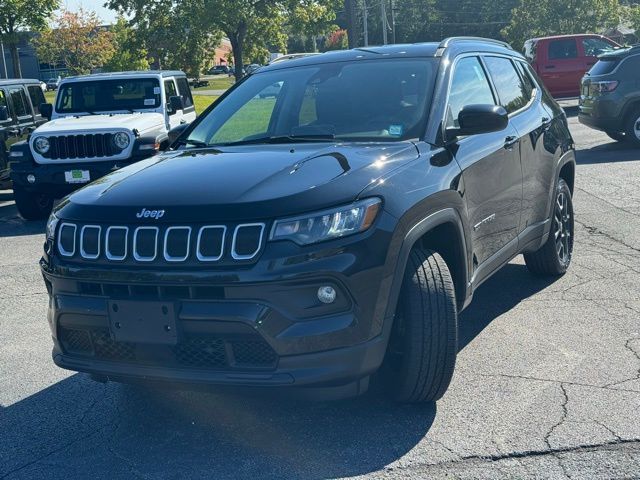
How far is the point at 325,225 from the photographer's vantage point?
352 cm

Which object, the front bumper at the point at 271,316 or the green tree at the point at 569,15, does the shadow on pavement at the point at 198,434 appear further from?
the green tree at the point at 569,15

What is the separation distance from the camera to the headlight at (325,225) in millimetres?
3480

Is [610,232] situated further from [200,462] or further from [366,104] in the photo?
[200,462]

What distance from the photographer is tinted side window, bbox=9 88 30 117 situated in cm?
1296

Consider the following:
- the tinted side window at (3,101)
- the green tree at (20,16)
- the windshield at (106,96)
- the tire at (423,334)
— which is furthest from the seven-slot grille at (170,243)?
the green tree at (20,16)

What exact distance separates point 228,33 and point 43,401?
116 feet

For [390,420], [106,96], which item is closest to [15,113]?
[106,96]

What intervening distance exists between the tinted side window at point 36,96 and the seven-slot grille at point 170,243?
34.5 feet

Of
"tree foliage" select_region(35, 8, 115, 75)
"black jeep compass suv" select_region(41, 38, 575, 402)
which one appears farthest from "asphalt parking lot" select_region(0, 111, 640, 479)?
"tree foliage" select_region(35, 8, 115, 75)

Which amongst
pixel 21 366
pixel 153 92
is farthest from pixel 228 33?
pixel 21 366

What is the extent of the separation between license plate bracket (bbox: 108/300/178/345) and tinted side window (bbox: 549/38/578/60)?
2165cm

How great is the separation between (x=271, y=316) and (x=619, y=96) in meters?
12.6

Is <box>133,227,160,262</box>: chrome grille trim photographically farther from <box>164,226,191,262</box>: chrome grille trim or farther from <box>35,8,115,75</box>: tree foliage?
<box>35,8,115,75</box>: tree foliage

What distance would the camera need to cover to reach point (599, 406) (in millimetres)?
4148
